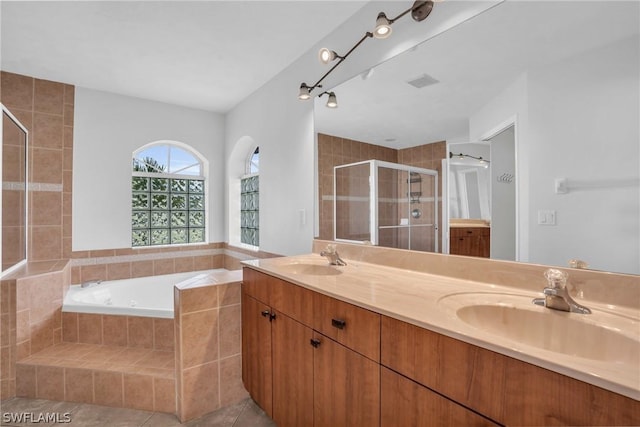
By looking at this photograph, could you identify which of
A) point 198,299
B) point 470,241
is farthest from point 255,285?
point 470,241

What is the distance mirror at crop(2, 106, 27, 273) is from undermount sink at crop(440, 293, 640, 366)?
3.06 m

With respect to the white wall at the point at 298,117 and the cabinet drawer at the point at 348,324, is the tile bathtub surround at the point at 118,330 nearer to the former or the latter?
the white wall at the point at 298,117

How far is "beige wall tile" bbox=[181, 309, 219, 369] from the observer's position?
166 centimetres

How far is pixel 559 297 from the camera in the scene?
89cm

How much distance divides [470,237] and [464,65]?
2.58 ft

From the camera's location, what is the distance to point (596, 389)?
1.75ft

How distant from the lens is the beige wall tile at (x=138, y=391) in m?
1.82

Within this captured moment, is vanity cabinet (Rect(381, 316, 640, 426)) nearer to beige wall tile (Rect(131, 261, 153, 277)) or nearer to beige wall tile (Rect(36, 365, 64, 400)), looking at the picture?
beige wall tile (Rect(36, 365, 64, 400))

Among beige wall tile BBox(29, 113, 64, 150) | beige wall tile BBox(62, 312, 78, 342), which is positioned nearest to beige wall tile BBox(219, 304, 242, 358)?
beige wall tile BBox(62, 312, 78, 342)

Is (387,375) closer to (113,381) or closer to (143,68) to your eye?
(113,381)

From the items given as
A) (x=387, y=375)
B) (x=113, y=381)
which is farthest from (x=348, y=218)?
(x=113, y=381)

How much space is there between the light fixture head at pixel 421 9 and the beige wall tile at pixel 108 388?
2.67m

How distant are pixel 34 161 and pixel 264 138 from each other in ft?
7.07

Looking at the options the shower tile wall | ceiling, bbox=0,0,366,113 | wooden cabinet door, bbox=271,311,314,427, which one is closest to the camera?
wooden cabinet door, bbox=271,311,314,427
